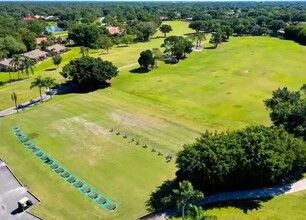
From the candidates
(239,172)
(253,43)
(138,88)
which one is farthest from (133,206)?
(253,43)

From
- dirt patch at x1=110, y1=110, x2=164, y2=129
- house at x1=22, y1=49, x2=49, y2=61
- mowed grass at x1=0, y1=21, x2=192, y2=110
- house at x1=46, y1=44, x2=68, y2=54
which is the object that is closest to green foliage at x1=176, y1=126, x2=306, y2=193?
dirt patch at x1=110, y1=110, x2=164, y2=129

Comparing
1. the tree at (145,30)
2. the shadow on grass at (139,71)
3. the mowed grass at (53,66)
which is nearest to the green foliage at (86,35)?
the mowed grass at (53,66)

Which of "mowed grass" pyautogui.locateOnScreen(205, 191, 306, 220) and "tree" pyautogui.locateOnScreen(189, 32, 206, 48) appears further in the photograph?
"tree" pyautogui.locateOnScreen(189, 32, 206, 48)

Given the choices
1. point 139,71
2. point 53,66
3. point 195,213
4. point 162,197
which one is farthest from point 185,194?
point 53,66

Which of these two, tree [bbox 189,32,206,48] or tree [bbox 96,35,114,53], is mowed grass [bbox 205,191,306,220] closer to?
tree [bbox 96,35,114,53]

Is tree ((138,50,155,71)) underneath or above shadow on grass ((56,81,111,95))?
above

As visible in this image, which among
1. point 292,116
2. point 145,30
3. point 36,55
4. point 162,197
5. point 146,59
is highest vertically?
point 292,116

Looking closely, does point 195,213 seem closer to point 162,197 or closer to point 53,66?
point 162,197

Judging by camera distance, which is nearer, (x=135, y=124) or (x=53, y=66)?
(x=135, y=124)
